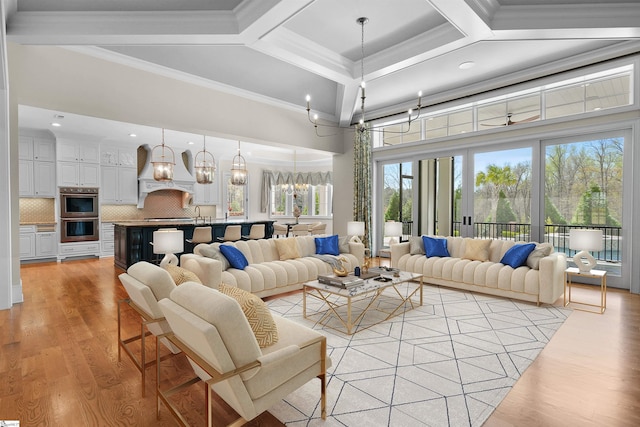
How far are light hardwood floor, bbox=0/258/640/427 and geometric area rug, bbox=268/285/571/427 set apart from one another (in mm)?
142

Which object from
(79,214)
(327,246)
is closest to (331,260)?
(327,246)

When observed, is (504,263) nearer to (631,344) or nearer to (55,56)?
(631,344)

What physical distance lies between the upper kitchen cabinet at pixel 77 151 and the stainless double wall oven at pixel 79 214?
2.30ft

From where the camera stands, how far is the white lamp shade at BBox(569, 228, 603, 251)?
4176 mm

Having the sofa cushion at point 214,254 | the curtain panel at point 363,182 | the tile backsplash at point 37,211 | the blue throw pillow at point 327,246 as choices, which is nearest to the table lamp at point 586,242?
the blue throw pillow at point 327,246

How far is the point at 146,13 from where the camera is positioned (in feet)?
12.3

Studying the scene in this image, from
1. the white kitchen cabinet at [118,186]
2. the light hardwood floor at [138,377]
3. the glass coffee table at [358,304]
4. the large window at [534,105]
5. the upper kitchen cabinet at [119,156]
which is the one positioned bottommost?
the light hardwood floor at [138,377]

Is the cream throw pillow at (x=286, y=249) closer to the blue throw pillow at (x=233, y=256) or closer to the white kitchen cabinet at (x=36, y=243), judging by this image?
the blue throw pillow at (x=233, y=256)

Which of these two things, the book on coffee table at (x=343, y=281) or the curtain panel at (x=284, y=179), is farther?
the curtain panel at (x=284, y=179)

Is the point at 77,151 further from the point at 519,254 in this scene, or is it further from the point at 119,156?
the point at 519,254

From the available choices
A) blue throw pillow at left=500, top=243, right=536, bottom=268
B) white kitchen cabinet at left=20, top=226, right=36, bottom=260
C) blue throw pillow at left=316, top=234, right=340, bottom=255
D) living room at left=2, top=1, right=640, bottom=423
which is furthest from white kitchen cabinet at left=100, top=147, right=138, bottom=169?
blue throw pillow at left=500, top=243, right=536, bottom=268

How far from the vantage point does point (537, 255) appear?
14.6 feet

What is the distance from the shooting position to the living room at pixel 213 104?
4.20m

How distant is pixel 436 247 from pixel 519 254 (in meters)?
1.23
